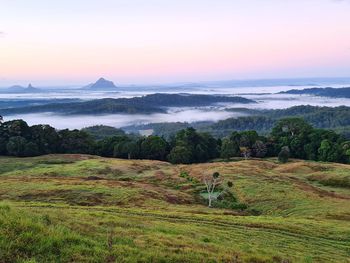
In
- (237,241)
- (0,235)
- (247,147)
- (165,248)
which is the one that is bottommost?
(247,147)

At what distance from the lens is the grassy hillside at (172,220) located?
15906 mm

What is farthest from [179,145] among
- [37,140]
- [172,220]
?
[172,220]

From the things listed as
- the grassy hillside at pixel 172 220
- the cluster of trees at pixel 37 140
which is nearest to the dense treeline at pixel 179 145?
the cluster of trees at pixel 37 140

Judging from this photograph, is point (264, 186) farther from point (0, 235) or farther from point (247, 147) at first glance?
point (247, 147)

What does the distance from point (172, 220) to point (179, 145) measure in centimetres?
8962

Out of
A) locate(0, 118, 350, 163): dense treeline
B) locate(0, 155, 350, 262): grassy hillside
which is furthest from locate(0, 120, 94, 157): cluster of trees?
locate(0, 155, 350, 262): grassy hillside

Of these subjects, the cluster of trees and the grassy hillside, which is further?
the cluster of trees

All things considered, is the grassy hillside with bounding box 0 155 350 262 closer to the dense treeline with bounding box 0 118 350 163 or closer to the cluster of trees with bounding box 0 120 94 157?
the cluster of trees with bounding box 0 120 94 157

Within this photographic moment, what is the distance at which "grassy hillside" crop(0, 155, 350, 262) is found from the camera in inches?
626

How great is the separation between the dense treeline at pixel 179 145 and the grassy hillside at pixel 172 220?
3620 cm

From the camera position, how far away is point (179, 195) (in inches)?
2218

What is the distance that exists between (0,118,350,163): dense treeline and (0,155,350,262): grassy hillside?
36201mm

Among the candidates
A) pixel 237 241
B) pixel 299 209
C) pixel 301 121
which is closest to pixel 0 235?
pixel 237 241

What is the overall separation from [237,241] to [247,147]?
10627 centimetres
